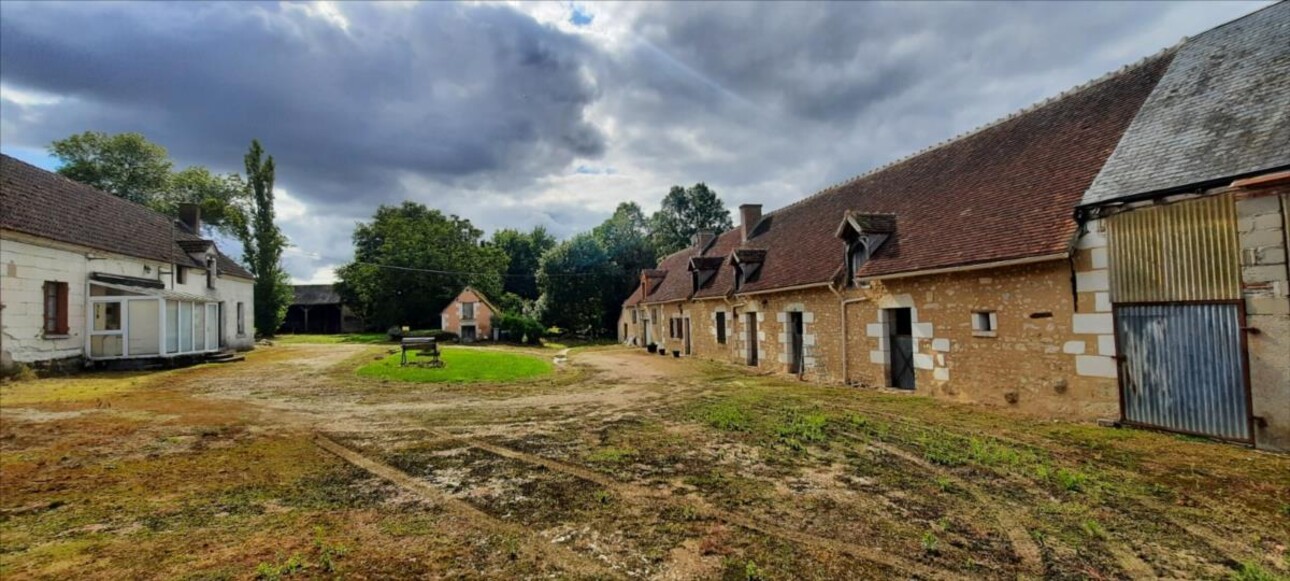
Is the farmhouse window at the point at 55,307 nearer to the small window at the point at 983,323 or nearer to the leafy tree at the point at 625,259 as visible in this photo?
the small window at the point at 983,323

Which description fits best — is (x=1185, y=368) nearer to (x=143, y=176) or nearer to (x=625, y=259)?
(x=625, y=259)

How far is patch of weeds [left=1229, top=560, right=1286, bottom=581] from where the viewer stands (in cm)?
339

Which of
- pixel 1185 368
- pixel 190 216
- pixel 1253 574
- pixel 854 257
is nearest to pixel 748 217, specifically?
pixel 854 257

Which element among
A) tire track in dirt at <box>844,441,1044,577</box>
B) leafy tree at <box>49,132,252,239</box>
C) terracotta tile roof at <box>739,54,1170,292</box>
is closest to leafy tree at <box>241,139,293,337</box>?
leafy tree at <box>49,132,252,239</box>

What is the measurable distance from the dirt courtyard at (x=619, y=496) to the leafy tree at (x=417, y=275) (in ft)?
104

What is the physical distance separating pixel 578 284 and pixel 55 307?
27.6m

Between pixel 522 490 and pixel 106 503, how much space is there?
3.69m

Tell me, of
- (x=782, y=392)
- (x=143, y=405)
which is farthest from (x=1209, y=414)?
(x=143, y=405)

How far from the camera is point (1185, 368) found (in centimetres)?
707

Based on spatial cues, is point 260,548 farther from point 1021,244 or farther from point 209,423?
point 1021,244

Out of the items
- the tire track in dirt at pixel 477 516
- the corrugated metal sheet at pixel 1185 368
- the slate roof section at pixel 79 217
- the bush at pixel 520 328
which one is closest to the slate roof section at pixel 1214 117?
the corrugated metal sheet at pixel 1185 368

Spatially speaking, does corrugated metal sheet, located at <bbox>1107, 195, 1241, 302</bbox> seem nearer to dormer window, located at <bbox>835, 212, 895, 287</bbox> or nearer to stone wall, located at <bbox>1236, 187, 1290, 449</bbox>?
stone wall, located at <bbox>1236, 187, 1290, 449</bbox>

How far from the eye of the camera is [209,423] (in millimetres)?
7965

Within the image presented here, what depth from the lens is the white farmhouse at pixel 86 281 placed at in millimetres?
12375
